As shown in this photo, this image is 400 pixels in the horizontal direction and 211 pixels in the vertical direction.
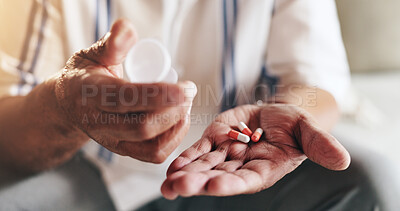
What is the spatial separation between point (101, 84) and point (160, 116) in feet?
0.26

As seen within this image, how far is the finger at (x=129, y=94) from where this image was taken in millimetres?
332

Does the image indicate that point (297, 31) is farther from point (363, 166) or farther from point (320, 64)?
point (363, 166)

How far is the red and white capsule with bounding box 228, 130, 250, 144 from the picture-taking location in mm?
448

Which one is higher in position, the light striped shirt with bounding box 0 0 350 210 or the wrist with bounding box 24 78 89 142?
the light striped shirt with bounding box 0 0 350 210

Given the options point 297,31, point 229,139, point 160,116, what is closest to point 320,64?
point 297,31

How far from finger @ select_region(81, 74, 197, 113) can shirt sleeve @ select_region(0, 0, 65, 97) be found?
0.60 ft

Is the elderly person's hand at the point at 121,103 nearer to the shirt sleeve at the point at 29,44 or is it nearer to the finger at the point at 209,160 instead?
the finger at the point at 209,160

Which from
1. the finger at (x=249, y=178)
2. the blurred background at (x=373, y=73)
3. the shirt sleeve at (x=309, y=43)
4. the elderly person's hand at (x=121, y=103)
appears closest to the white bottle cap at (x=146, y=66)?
the elderly person's hand at (x=121, y=103)

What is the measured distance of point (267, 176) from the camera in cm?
39

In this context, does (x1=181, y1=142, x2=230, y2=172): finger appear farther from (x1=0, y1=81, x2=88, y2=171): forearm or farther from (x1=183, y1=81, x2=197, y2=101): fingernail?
(x1=0, y1=81, x2=88, y2=171): forearm

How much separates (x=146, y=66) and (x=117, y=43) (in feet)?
0.51

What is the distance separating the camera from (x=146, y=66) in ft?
1.65

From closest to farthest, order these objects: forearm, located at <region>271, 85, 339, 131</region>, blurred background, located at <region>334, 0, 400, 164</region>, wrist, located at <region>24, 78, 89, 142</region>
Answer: wrist, located at <region>24, 78, 89, 142</region>
forearm, located at <region>271, 85, 339, 131</region>
blurred background, located at <region>334, 0, 400, 164</region>

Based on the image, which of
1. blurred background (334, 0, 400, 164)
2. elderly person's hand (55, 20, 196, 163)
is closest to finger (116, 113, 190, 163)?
elderly person's hand (55, 20, 196, 163)
